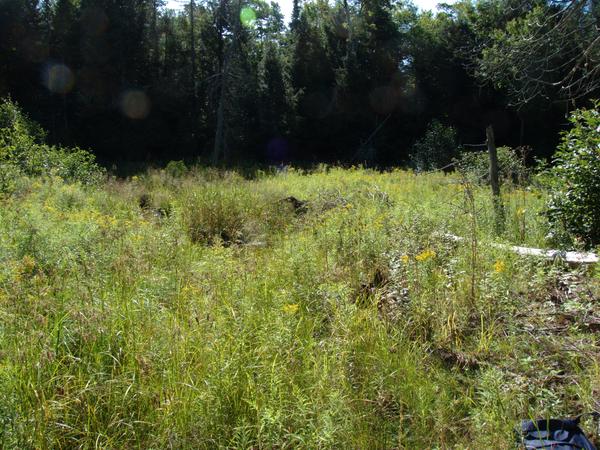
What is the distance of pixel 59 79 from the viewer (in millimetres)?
21016

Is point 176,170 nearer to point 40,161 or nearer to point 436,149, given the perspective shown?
point 40,161

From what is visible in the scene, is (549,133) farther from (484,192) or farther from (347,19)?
(484,192)

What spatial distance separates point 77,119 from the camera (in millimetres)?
21594

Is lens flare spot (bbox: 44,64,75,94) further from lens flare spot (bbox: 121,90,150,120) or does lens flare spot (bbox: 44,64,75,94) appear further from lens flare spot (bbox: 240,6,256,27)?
lens flare spot (bbox: 240,6,256,27)

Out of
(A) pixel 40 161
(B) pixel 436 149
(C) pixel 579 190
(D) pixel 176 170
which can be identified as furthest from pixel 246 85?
(C) pixel 579 190

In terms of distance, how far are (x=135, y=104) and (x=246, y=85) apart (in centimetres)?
551

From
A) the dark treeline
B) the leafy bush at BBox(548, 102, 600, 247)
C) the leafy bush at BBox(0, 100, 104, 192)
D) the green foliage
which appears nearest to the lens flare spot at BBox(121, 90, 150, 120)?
the dark treeline

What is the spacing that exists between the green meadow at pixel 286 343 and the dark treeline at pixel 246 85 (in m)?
16.0

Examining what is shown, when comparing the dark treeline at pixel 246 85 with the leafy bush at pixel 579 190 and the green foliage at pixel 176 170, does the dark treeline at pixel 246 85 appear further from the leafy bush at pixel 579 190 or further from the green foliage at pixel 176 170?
the leafy bush at pixel 579 190

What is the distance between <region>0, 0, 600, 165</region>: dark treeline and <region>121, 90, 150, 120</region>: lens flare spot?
0.05m

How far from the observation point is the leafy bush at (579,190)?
14.8 ft

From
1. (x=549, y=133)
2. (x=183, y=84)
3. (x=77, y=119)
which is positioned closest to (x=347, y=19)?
(x=183, y=84)

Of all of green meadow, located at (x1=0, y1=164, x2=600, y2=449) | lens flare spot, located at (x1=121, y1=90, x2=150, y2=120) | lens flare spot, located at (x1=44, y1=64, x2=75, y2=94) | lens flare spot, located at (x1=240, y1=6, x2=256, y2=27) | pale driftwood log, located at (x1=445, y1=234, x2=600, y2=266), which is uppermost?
lens flare spot, located at (x1=240, y1=6, x2=256, y2=27)

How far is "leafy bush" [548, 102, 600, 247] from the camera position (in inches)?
178
